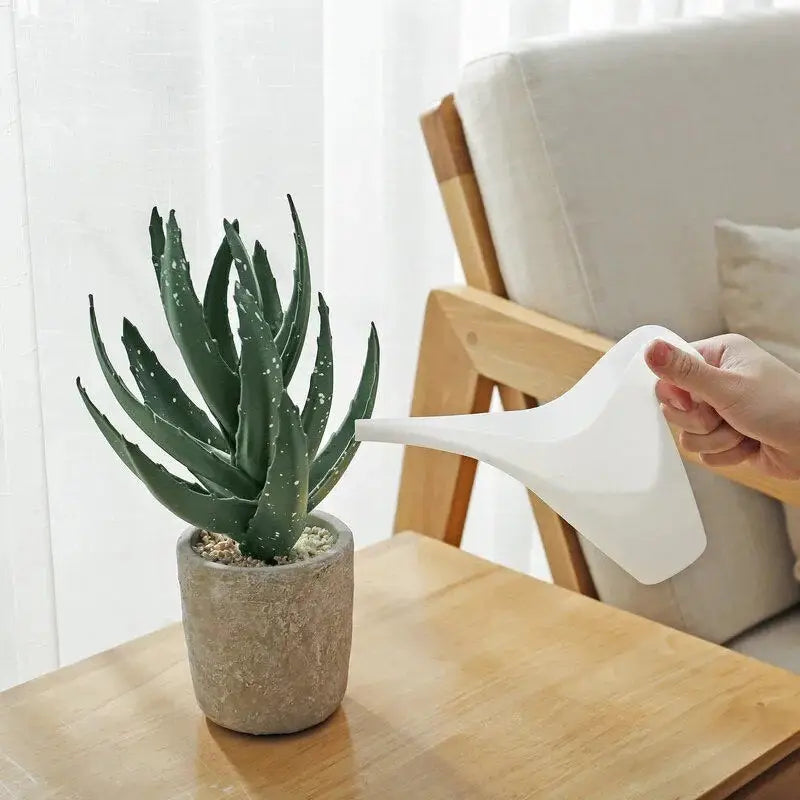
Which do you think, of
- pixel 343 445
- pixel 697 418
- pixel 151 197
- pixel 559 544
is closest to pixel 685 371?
pixel 697 418

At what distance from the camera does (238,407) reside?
2.58 feet

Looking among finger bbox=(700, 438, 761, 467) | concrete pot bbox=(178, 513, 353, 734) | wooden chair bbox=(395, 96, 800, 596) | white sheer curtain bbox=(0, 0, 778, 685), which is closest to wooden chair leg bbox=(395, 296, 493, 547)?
wooden chair bbox=(395, 96, 800, 596)

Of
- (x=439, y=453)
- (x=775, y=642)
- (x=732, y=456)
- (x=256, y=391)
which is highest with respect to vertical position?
(x=256, y=391)

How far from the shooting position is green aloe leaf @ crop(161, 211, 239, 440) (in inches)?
29.4

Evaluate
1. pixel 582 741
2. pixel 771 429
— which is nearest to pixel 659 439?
pixel 771 429

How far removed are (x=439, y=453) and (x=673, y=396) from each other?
1.45ft

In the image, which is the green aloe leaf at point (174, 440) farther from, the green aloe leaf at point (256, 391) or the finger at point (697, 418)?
the finger at point (697, 418)

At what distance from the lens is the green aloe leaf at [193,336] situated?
2.45 feet

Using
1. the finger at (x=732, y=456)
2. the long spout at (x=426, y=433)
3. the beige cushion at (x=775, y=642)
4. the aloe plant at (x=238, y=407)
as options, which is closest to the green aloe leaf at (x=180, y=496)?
the aloe plant at (x=238, y=407)

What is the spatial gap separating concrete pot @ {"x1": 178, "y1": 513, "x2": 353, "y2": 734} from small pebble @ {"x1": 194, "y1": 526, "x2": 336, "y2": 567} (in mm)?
10

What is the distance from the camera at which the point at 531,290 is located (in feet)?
3.81

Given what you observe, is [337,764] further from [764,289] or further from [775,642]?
[764,289]

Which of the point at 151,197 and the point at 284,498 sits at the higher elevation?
the point at 151,197

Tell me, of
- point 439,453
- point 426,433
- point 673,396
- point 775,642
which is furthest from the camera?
point 439,453
